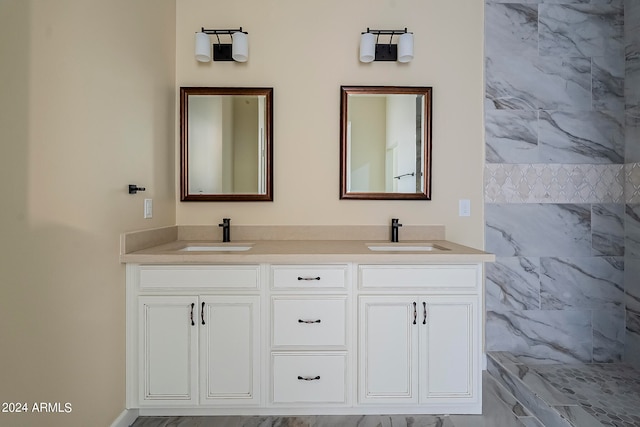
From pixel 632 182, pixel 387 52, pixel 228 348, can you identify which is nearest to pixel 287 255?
pixel 228 348

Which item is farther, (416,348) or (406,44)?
(406,44)

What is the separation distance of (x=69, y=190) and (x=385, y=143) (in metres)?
1.73

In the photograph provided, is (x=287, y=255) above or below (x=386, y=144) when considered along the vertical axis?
below

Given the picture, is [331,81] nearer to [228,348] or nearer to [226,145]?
[226,145]

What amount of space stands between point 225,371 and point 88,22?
169cm

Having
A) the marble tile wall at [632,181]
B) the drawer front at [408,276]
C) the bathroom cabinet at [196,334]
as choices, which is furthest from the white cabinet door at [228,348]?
the marble tile wall at [632,181]

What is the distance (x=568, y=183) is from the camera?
2246mm

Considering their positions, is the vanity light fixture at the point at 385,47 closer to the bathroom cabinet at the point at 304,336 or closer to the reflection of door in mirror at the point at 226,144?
the reflection of door in mirror at the point at 226,144

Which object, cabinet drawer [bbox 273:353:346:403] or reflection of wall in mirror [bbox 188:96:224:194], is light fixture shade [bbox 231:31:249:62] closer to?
reflection of wall in mirror [bbox 188:96:224:194]

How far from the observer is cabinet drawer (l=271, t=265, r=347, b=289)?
5.54 ft

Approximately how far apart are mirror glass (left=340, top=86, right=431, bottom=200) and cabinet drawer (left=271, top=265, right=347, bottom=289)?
671 mm

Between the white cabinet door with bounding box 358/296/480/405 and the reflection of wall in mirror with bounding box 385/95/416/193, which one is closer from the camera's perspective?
the white cabinet door with bounding box 358/296/480/405

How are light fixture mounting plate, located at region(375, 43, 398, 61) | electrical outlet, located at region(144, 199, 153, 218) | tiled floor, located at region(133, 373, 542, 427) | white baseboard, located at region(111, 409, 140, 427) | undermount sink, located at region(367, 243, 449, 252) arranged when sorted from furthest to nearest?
light fixture mounting plate, located at region(375, 43, 398, 61)
undermount sink, located at region(367, 243, 449, 252)
electrical outlet, located at region(144, 199, 153, 218)
tiled floor, located at region(133, 373, 542, 427)
white baseboard, located at region(111, 409, 140, 427)

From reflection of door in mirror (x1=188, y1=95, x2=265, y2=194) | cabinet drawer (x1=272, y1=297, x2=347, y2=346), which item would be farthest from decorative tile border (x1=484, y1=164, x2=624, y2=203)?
reflection of door in mirror (x1=188, y1=95, x2=265, y2=194)
